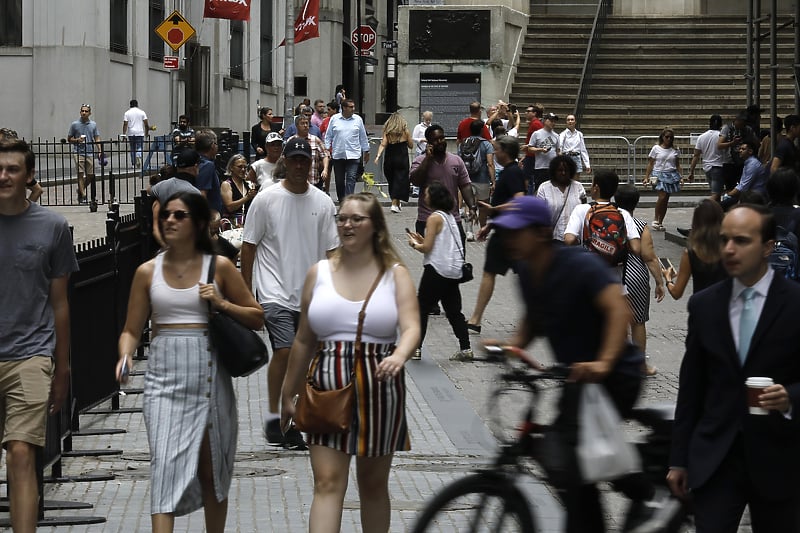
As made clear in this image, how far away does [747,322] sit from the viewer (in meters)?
5.34

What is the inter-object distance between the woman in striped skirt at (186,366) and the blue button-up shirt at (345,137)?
19.3m

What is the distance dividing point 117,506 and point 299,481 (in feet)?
3.63

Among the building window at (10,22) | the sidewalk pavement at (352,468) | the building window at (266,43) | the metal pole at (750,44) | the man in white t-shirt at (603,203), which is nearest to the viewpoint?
the sidewalk pavement at (352,468)

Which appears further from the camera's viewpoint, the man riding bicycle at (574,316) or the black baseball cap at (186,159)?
the black baseball cap at (186,159)

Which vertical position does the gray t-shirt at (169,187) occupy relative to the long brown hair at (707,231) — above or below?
above

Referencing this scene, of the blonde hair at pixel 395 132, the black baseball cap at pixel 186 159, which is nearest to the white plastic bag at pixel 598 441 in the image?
the black baseball cap at pixel 186 159

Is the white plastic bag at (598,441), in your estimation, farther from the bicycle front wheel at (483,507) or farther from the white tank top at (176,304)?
the white tank top at (176,304)

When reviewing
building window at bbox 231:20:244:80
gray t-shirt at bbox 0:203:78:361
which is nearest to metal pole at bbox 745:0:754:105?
gray t-shirt at bbox 0:203:78:361

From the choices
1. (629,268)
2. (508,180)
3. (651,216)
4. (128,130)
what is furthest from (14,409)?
(128,130)

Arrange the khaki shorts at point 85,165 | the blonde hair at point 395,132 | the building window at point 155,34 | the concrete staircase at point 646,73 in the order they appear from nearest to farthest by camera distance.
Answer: the blonde hair at point 395,132
the khaki shorts at point 85,165
the concrete staircase at point 646,73
the building window at point 155,34

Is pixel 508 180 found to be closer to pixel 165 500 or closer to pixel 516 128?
pixel 165 500

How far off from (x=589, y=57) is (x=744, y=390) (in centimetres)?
3004

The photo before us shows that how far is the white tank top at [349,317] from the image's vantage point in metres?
6.26

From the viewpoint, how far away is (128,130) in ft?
119
